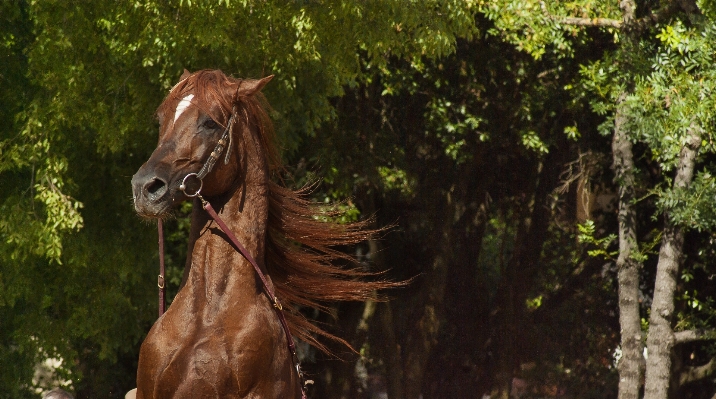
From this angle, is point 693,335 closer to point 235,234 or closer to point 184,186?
point 235,234

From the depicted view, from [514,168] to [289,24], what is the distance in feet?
17.6

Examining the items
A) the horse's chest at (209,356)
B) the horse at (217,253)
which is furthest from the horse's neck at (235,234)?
the horse's chest at (209,356)

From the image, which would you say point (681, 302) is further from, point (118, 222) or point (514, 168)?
point (118, 222)

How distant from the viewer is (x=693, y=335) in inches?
468

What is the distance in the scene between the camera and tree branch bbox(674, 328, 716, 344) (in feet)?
38.4

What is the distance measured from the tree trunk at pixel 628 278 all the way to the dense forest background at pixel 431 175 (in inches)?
1.0

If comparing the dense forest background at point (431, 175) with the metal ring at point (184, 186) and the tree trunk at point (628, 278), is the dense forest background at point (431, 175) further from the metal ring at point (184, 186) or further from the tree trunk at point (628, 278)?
the metal ring at point (184, 186)

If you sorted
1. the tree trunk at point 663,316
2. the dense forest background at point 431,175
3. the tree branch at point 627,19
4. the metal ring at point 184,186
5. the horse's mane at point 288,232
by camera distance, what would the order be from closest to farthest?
the metal ring at point 184,186 < the horse's mane at point 288,232 < the dense forest background at point 431,175 < the tree trunk at point 663,316 < the tree branch at point 627,19

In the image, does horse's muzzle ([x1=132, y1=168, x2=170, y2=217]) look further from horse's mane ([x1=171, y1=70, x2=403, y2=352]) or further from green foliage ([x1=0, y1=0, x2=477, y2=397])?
green foliage ([x1=0, y1=0, x2=477, y2=397])

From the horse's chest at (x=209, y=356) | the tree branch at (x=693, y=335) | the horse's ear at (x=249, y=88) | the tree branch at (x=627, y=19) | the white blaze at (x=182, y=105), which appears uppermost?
the tree branch at (x=627, y=19)

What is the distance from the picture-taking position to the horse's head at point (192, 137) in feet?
14.6

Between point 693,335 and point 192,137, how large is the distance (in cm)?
863

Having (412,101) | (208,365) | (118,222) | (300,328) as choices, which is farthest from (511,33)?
(208,365)

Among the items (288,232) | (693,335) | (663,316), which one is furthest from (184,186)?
(693,335)
